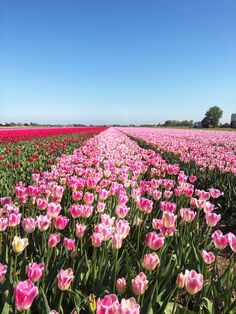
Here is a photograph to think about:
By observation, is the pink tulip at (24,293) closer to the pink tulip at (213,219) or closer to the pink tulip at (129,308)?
the pink tulip at (129,308)

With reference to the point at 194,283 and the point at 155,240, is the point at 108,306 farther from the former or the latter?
the point at 155,240

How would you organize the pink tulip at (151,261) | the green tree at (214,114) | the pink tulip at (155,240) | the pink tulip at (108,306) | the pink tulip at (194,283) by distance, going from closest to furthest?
1. the pink tulip at (108,306)
2. the pink tulip at (194,283)
3. the pink tulip at (151,261)
4. the pink tulip at (155,240)
5. the green tree at (214,114)

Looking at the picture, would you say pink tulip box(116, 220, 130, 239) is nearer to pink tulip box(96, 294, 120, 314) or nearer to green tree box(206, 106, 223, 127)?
pink tulip box(96, 294, 120, 314)

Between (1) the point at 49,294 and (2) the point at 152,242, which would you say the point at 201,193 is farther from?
(1) the point at 49,294

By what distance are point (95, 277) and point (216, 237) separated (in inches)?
34.1

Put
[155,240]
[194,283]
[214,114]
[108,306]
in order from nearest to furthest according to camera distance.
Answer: [108,306] → [194,283] → [155,240] → [214,114]

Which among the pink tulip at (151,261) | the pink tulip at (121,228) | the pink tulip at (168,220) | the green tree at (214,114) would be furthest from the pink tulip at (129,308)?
the green tree at (214,114)

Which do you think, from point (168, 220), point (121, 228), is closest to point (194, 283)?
point (121, 228)

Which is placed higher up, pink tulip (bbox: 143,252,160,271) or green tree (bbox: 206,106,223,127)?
green tree (bbox: 206,106,223,127)

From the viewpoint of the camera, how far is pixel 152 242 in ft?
6.85

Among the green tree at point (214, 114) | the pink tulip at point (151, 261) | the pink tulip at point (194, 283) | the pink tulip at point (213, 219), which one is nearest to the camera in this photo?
the pink tulip at point (194, 283)

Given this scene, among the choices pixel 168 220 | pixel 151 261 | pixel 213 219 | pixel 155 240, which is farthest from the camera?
pixel 213 219

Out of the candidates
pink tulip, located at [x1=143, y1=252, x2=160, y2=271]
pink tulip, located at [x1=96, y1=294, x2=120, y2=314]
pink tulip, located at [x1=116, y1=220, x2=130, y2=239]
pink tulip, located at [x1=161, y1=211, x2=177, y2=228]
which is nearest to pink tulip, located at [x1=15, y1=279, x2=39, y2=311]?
pink tulip, located at [x1=96, y1=294, x2=120, y2=314]

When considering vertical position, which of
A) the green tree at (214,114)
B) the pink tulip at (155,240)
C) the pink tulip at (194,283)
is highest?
the green tree at (214,114)
